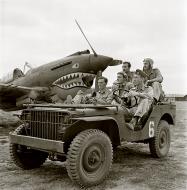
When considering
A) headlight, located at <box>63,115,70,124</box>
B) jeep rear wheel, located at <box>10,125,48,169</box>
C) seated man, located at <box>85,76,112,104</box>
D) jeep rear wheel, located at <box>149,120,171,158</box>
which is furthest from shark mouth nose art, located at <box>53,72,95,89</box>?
headlight, located at <box>63,115,70,124</box>

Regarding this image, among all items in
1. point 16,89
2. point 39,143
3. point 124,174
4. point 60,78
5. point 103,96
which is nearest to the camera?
point 39,143

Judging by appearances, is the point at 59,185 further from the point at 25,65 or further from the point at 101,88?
the point at 25,65

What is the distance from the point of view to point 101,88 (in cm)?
564

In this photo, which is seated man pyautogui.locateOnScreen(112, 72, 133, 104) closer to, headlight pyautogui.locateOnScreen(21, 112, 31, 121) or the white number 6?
the white number 6

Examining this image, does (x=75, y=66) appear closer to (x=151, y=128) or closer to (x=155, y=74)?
(x=155, y=74)

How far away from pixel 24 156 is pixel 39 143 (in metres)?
0.90

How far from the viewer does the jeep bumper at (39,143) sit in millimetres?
4020

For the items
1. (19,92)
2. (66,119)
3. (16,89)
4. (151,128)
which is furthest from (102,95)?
(19,92)

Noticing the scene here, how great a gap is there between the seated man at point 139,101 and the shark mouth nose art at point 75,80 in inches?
215

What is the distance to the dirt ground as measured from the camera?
4191mm

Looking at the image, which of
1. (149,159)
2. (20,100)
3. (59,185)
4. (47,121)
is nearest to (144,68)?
(149,159)

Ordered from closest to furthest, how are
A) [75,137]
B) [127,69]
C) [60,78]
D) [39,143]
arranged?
[75,137], [39,143], [127,69], [60,78]

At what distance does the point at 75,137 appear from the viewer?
13.6ft

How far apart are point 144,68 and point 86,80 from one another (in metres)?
5.02
